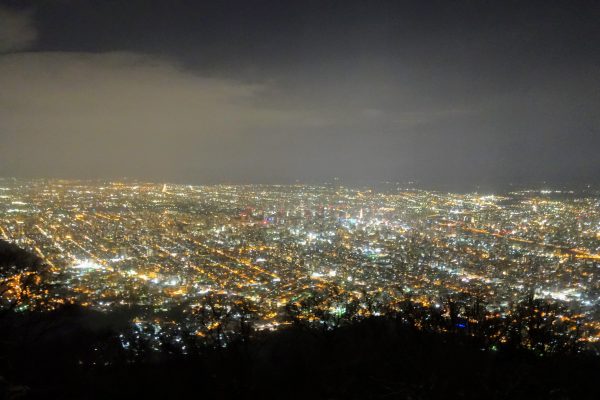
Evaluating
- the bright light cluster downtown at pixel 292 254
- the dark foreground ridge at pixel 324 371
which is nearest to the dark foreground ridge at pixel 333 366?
the dark foreground ridge at pixel 324 371

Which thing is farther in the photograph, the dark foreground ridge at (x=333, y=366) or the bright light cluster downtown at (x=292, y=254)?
the bright light cluster downtown at (x=292, y=254)

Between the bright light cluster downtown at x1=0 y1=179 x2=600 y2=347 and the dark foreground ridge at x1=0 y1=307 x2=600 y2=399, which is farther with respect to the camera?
the bright light cluster downtown at x1=0 y1=179 x2=600 y2=347

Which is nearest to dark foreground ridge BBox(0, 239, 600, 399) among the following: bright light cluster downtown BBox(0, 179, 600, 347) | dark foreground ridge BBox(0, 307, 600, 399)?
dark foreground ridge BBox(0, 307, 600, 399)

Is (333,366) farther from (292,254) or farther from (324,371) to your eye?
(292,254)

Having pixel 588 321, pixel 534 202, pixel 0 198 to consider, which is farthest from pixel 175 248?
pixel 534 202

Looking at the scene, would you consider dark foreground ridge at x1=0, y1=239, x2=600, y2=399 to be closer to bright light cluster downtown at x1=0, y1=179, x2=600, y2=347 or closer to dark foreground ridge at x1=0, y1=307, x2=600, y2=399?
dark foreground ridge at x1=0, y1=307, x2=600, y2=399

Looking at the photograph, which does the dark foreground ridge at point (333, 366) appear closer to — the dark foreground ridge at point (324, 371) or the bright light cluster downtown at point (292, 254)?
the dark foreground ridge at point (324, 371)

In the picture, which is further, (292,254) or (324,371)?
(292,254)

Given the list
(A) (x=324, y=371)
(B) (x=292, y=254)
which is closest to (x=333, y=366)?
(A) (x=324, y=371)
